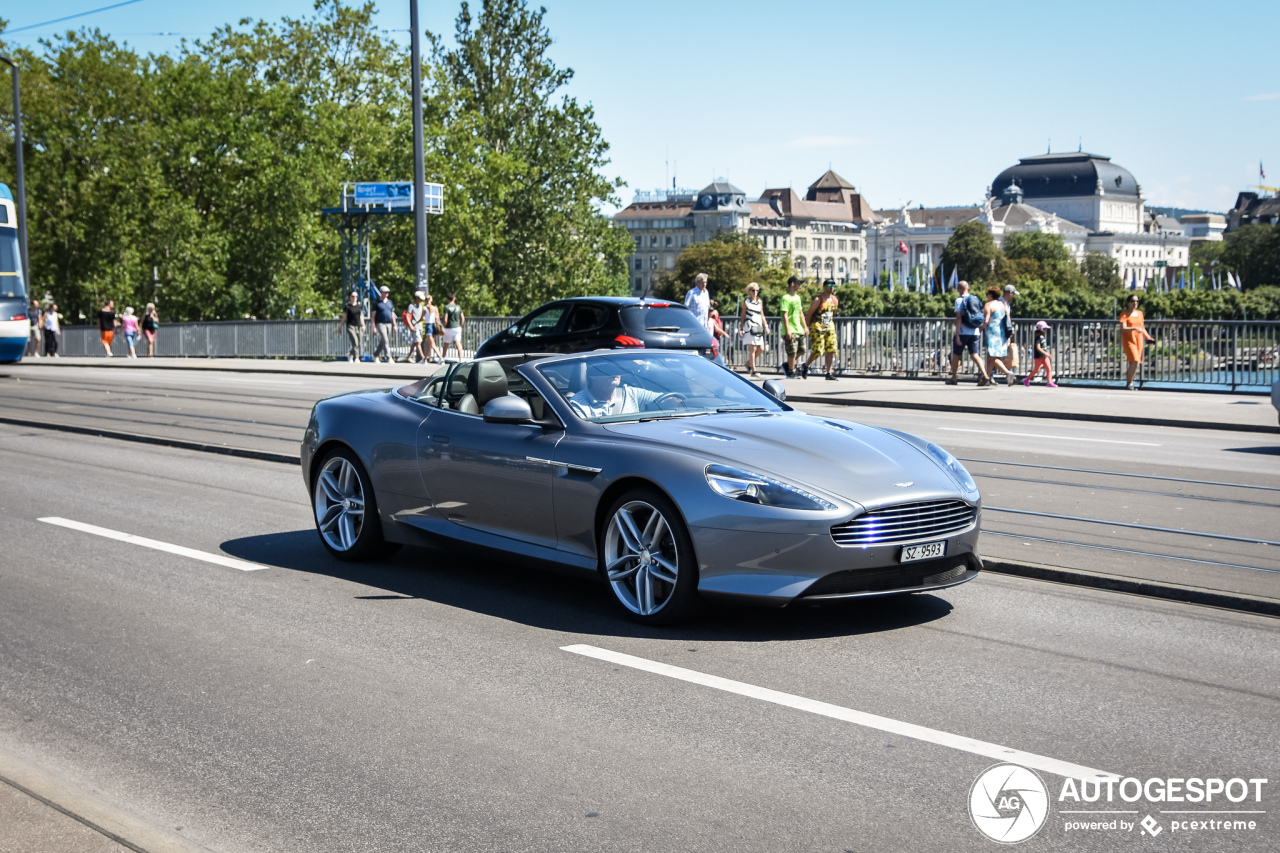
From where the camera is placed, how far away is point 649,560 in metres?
6.42

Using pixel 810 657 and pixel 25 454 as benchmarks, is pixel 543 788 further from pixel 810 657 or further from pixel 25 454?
pixel 25 454

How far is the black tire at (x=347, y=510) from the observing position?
8.12 meters

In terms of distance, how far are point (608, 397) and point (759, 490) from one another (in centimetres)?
143

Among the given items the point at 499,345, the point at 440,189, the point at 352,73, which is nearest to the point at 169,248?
the point at 352,73

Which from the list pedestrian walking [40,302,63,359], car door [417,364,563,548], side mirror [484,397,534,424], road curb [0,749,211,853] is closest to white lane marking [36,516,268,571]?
car door [417,364,563,548]

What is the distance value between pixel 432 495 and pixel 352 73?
6052cm

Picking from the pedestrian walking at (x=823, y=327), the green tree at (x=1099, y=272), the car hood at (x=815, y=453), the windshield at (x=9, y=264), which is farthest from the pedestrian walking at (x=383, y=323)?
the green tree at (x=1099, y=272)

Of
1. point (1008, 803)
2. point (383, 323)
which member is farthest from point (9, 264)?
point (1008, 803)

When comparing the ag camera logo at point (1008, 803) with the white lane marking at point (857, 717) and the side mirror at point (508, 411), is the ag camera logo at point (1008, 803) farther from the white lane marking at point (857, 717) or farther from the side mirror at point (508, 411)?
the side mirror at point (508, 411)

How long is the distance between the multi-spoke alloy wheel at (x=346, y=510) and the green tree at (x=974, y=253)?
144 m

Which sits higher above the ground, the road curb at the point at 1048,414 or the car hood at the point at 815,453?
the car hood at the point at 815,453

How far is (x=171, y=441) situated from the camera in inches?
605

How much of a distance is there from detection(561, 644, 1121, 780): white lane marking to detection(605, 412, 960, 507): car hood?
1.03 m

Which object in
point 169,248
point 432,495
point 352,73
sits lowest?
point 432,495
